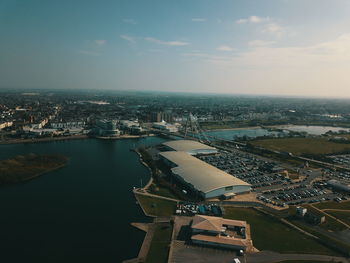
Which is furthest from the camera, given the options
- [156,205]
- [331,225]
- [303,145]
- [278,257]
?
[303,145]

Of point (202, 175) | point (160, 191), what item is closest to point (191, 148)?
point (202, 175)

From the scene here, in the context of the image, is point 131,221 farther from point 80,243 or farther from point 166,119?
point 166,119

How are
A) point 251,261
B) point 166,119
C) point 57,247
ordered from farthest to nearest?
1. point 166,119
2. point 57,247
3. point 251,261

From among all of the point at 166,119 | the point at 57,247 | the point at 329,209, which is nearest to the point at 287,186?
the point at 329,209

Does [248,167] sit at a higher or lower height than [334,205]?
higher

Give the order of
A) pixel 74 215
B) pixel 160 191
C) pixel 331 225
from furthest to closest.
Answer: pixel 160 191
pixel 74 215
pixel 331 225

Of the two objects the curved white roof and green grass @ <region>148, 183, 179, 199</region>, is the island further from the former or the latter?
the curved white roof

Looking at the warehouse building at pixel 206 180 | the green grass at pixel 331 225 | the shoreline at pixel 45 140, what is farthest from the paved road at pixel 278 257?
the shoreline at pixel 45 140

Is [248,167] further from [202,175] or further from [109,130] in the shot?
[109,130]
